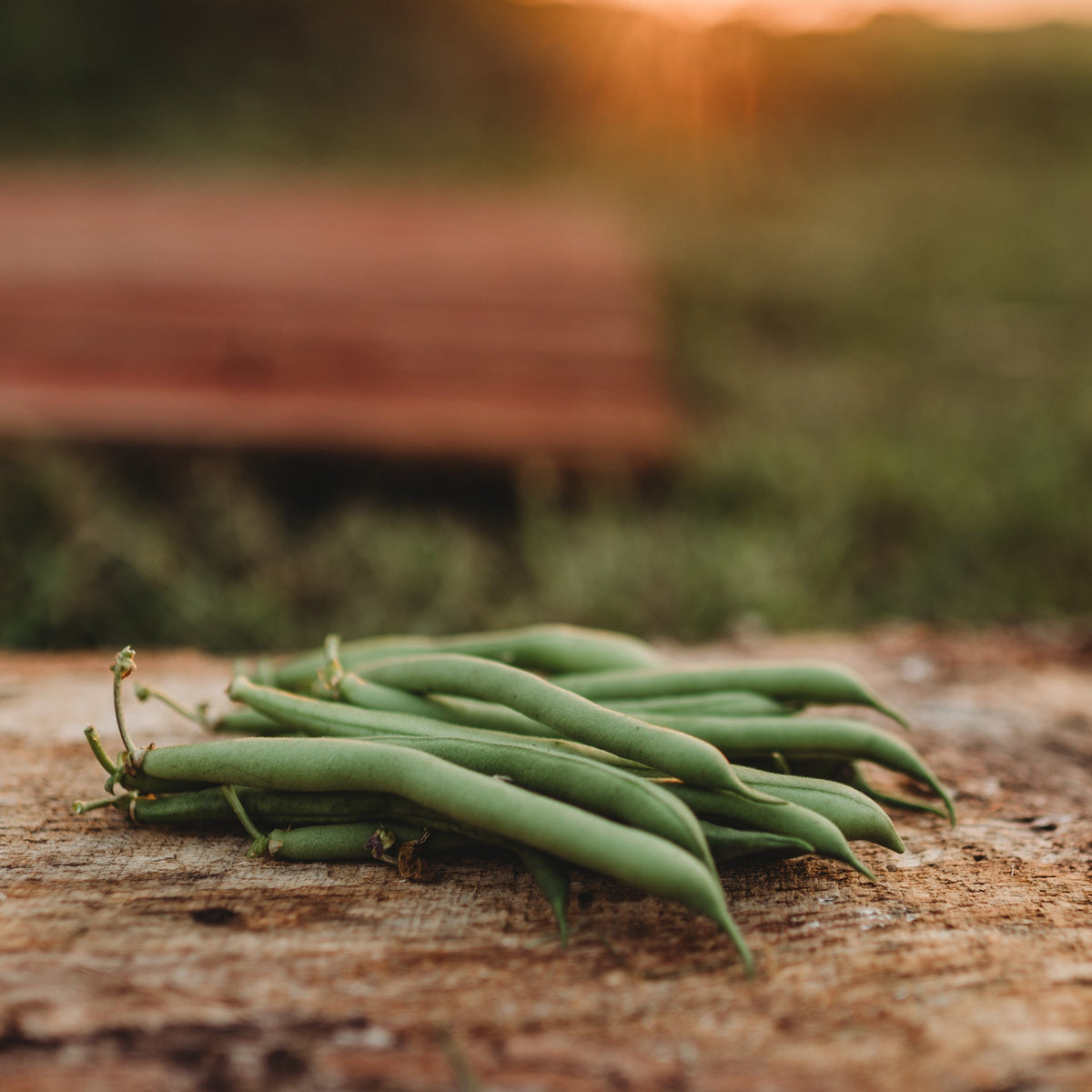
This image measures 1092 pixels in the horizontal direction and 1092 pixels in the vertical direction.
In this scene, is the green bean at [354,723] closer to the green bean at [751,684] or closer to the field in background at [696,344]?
the green bean at [751,684]

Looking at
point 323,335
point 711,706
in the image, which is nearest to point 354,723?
point 711,706

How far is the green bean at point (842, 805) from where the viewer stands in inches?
58.1

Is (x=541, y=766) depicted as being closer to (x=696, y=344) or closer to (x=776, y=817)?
(x=776, y=817)

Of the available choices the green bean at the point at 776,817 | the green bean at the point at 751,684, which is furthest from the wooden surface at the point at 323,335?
the green bean at the point at 776,817

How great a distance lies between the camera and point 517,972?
126 centimetres

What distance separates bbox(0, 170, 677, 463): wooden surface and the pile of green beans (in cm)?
237

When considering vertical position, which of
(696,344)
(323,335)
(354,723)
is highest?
(696,344)

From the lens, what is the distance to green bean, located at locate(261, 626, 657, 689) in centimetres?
188

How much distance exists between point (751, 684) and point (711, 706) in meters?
0.11

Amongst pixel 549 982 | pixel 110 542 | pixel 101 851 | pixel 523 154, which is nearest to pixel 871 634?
pixel 549 982

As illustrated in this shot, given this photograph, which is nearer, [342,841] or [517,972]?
[517,972]

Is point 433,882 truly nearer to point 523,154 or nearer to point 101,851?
point 101,851

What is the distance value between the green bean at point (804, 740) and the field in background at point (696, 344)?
1.69m

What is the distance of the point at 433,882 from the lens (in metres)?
1.45
